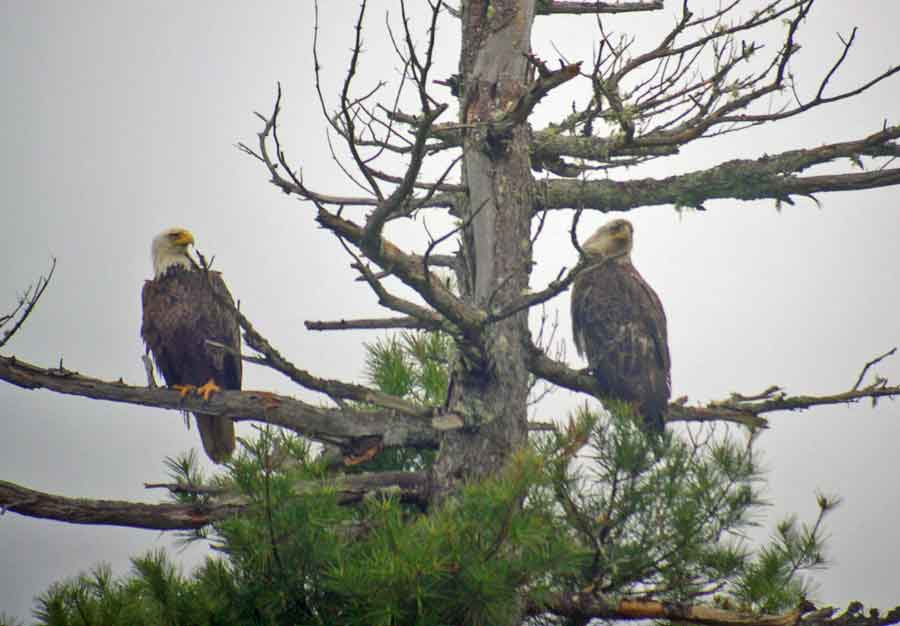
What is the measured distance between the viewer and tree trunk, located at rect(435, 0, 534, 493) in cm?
458

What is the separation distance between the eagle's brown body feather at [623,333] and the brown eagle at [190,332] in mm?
2207

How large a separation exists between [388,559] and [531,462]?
55cm

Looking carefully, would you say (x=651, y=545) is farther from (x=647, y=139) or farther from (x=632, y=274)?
(x=632, y=274)

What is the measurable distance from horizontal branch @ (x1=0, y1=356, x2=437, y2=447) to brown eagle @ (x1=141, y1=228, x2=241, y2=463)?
1.89 meters

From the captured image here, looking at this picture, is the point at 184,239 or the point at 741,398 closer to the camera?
the point at 741,398

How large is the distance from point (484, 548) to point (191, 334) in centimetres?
374

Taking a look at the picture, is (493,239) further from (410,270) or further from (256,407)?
(256,407)

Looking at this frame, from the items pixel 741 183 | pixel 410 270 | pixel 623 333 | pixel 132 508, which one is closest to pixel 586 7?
pixel 741 183

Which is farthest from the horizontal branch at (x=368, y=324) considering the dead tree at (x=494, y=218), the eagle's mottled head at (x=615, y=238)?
the eagle's mottled head at (x=615, y=238)

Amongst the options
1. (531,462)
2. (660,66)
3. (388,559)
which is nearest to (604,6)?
(660,66)

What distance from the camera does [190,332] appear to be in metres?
6.54

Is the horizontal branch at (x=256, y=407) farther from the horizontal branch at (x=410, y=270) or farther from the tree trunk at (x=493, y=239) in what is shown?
the horizontal branch at (x=410, y=270)

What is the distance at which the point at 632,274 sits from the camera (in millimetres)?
6715

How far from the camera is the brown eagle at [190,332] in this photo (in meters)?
6.55
